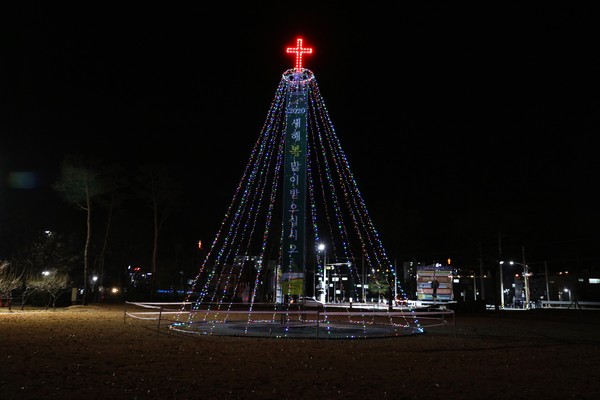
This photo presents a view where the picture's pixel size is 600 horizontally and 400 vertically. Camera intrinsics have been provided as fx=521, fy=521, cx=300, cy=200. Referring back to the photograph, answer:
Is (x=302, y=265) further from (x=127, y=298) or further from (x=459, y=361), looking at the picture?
(x=127, y=298)

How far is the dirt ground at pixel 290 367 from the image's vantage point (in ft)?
25.7

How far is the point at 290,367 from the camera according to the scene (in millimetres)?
10102

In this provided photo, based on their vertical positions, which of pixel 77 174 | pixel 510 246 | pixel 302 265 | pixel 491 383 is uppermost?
pixel 77 174

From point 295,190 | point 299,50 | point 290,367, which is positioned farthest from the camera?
point 299,50

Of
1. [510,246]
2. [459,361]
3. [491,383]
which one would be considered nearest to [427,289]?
[510,246]

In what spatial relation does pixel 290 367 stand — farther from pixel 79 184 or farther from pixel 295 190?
pixel 79 184

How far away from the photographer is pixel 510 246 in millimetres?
49188

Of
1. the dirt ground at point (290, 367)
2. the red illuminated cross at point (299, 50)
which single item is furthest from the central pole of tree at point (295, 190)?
the dirt ground at point (290, 367)

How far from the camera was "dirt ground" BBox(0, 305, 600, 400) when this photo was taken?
7832 millimetres

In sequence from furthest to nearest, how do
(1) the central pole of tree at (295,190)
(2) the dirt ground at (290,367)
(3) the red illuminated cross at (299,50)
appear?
(3) the red illuminated cross at (299,50) < (1) the central pole of tree at (295,190) < (2) the dirt ground at (290,367)

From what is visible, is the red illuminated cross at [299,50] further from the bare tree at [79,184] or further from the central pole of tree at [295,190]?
the bare tree at [79,184]

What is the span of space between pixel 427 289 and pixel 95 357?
32.5 m

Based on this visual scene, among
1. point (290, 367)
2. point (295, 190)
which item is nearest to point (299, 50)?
point (295, 190)

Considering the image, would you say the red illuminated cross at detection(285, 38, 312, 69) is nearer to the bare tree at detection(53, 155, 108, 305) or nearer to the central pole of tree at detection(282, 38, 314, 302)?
the central pole of tree at detection(282, 38, 314, 302)
